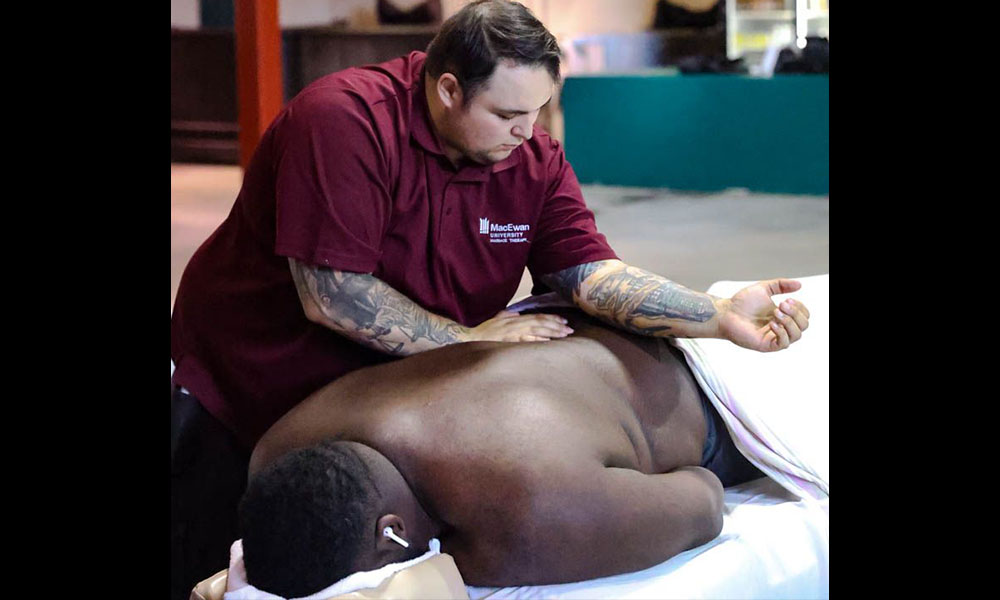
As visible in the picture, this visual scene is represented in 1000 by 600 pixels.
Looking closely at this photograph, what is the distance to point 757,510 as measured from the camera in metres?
1.93

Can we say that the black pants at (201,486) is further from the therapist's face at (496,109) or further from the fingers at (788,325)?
the fingers at (788,325)

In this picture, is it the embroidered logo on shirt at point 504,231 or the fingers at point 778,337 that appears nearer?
the fingers at point 778,337

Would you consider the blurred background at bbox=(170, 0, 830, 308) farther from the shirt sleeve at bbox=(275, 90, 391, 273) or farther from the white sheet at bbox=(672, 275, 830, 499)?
the white sheet at bbox=(672, 275, 830, 499)

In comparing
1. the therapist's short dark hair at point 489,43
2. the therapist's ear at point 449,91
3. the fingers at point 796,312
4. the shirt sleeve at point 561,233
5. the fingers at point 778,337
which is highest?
the therapist's short dark hair at point 489,43

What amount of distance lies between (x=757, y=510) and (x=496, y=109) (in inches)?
31.3

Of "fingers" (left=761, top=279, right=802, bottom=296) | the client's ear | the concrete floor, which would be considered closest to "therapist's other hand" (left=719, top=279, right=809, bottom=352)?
"fingers" (left=761, top=279, right=802, bottom=296)

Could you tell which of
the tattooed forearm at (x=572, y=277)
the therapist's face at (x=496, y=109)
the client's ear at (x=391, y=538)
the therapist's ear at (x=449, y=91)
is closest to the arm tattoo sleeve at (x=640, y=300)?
the tattooed forearm at (x=572, y=277)

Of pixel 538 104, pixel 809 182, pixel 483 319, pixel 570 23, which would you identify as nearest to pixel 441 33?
pixel 538 104

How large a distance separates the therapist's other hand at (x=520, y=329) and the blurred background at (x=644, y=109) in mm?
541

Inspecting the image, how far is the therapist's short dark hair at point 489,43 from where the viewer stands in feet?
5.93

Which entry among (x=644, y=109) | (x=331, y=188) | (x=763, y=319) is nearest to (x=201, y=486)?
(x=331, y=188)

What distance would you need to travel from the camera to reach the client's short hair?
147cm
